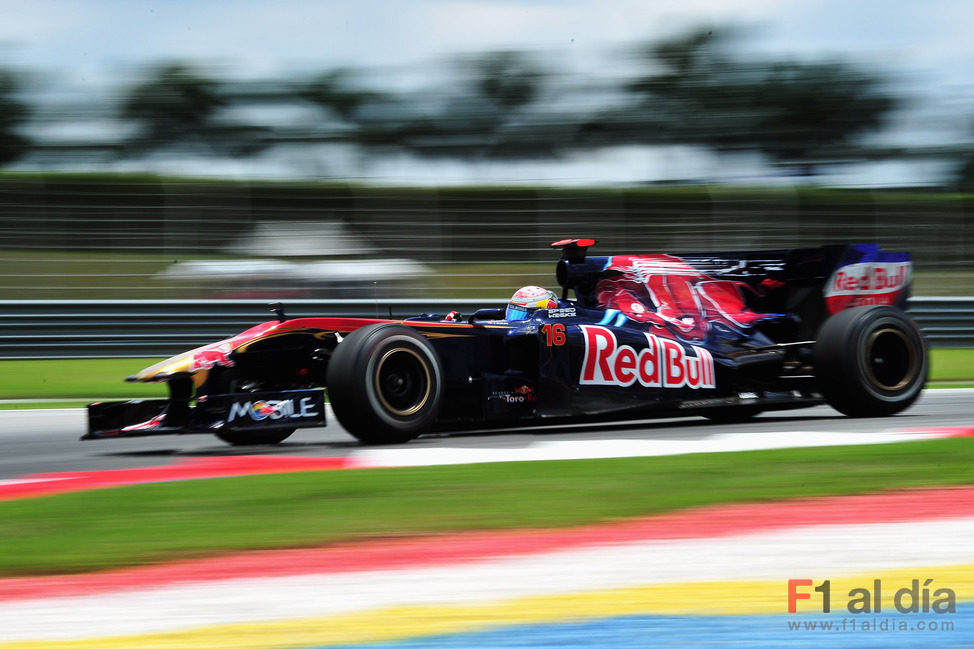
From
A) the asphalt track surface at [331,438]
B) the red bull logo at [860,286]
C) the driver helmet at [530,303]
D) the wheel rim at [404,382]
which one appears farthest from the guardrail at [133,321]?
the wheel rim at [404,382]

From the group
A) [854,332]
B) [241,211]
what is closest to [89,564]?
[854,332]

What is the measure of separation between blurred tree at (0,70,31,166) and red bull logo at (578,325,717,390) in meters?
15.2

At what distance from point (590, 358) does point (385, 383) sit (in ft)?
4.86

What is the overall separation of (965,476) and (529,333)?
306cm

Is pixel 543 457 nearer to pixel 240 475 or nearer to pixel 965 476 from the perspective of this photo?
pixel 240 475

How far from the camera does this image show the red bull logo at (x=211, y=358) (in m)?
6.59

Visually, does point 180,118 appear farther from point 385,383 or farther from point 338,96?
point 385,383

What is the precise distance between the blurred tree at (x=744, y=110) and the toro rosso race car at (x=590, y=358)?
43.0 ft

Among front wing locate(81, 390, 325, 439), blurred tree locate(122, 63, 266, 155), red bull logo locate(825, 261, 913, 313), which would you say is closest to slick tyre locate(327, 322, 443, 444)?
front wing locate(81, 390, 325, 439)

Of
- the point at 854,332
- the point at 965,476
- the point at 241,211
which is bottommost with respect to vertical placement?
the point at 965,476

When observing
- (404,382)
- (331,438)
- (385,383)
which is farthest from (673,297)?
(331,438)

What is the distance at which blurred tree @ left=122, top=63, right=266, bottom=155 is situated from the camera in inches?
805

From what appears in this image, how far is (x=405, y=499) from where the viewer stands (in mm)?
4641

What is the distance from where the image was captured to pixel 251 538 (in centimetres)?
403
